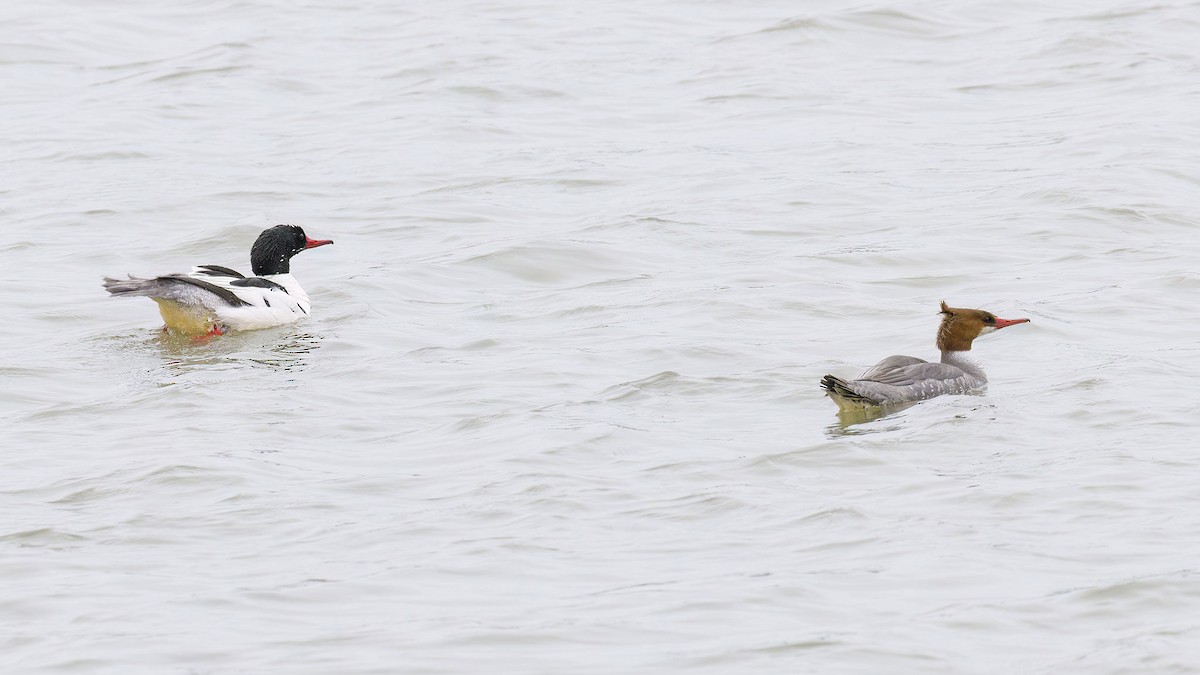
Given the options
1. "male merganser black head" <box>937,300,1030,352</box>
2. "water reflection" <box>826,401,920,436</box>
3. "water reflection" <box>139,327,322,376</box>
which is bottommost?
"water reflection" <box>139,327,322,376</box>

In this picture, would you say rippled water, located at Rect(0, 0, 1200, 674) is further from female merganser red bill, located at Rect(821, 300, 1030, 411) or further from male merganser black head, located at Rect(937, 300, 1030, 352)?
male merganser black head, located at Rect(937, 300, 1030, 352)

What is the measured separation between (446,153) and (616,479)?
10.1 meters

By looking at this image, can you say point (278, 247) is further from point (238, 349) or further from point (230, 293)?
point (238, 349)

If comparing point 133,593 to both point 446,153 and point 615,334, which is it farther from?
point 446,153

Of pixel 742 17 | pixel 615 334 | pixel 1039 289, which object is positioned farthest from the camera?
pixel 742 17

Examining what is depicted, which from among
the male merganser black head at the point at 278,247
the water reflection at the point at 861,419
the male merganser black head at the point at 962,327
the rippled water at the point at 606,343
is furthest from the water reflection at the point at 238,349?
the male merganser black head at the point at 962,327

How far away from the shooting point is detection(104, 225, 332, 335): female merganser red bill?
13.3m

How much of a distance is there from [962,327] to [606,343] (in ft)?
7.62

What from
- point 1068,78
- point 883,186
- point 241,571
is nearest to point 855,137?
point 883,186

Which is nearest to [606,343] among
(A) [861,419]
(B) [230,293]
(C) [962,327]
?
(C) [962,327]

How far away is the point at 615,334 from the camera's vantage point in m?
12.9

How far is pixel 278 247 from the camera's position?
1456 cm

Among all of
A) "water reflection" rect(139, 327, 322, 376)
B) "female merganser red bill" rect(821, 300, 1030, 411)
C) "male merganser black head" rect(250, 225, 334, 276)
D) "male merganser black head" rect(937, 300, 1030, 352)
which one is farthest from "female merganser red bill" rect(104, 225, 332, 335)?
"male merganser black head" rect(937, 300, 1030, 352)

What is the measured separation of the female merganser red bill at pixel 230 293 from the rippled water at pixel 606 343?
20cm
